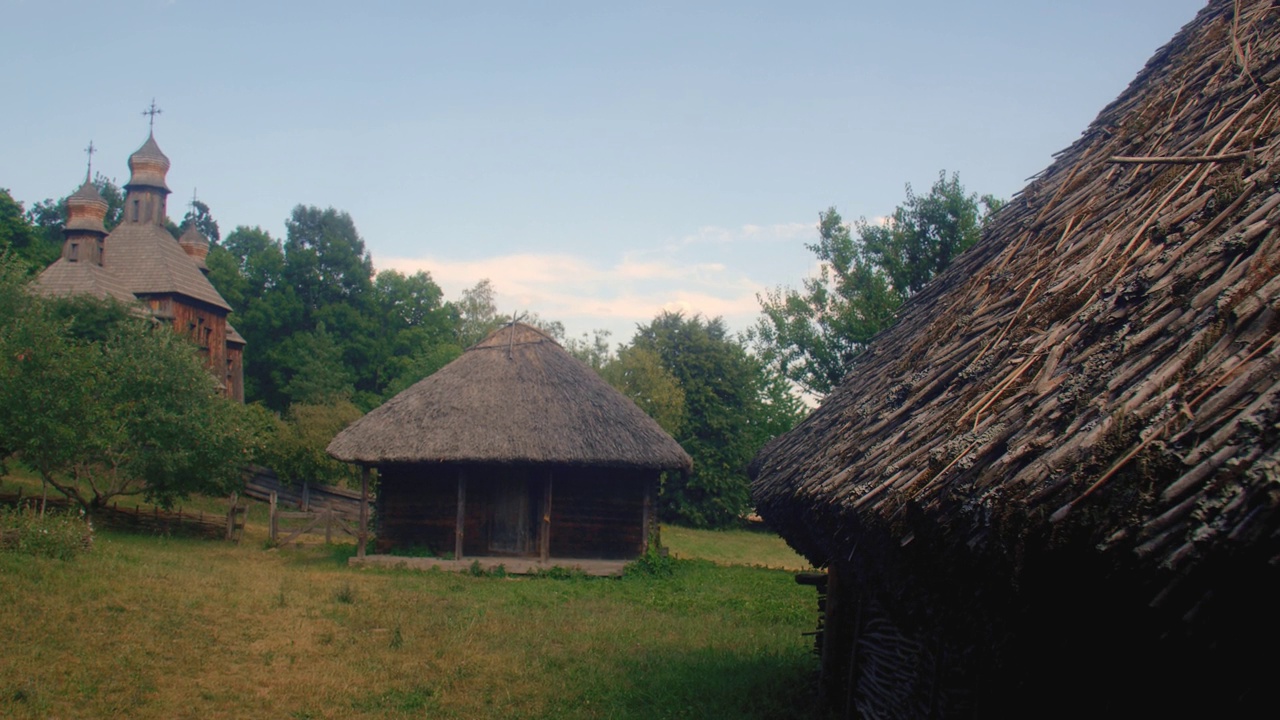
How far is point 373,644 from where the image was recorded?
11.0 meters

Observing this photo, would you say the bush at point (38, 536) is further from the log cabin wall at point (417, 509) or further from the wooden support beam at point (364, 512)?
the log cabin wall at point (417, 509)

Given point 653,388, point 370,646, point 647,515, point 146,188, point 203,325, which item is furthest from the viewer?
point 146,188

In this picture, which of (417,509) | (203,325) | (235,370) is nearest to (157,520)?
(417,509)

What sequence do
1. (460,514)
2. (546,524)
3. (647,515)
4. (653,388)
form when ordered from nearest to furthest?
1. (460,514)
2. (546,524)
3. (647,515)
4. (653,388)

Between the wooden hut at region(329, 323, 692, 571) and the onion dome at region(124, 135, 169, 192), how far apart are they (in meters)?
25.7

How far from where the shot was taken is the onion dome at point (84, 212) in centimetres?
3316

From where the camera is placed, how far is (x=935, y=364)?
4918 millimetres

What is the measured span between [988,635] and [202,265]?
152 feet

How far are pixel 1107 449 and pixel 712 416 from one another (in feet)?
113

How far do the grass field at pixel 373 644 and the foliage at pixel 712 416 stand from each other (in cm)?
1862

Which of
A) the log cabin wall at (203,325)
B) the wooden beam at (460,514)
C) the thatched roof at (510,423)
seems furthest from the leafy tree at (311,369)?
the wooden beam at (460,514)

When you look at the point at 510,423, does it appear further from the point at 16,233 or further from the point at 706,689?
the point at 16,233

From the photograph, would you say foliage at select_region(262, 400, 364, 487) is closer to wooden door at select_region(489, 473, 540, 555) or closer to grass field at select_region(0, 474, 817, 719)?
wooden door at select_region(489, 473, 540, 555)

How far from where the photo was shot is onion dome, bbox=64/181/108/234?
33.2 meters
